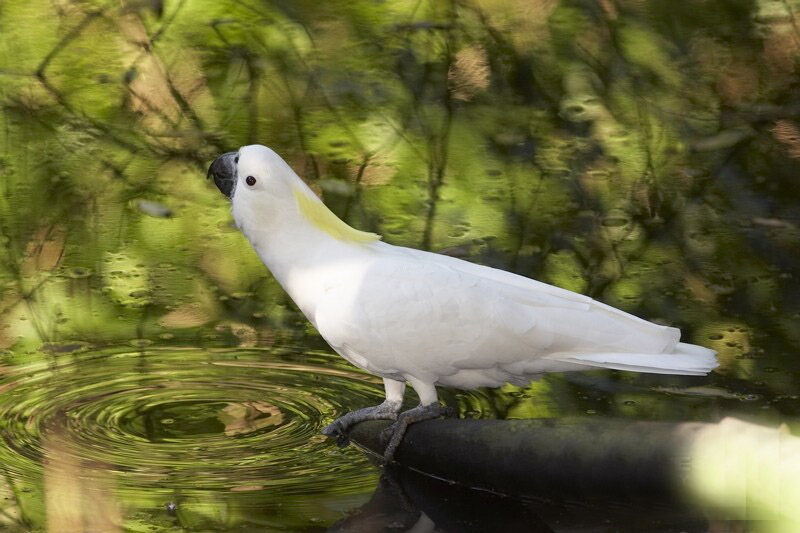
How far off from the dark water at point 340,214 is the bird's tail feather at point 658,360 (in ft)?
0.94

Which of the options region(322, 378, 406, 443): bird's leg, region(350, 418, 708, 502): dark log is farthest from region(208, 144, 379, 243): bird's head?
region(350, 418, 708, 502): dark log

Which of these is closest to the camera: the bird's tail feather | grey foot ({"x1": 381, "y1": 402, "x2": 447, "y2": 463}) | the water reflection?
the water reflection

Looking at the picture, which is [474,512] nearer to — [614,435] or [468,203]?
[614,435]

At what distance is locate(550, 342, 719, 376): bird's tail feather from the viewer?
2.47 meters

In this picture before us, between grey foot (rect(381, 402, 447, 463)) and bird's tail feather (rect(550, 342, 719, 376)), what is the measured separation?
0.29 m

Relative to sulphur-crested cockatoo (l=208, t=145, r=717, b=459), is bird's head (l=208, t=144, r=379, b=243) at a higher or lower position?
higher

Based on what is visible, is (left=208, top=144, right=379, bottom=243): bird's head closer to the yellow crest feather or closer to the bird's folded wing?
the yellow crest feather

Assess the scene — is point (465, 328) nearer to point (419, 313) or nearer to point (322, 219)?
point (419, 313)

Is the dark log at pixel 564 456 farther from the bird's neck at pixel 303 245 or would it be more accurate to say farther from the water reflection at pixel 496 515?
the bird's neck at pixel 303 245

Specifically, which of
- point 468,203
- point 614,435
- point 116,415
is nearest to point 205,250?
point 468,203

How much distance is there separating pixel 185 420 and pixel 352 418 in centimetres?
37

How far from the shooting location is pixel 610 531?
2.30 metres

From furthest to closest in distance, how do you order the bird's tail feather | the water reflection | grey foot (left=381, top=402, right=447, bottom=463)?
grey foot (left=381, top=402, right=447, bottom=463) < the bird's tail feather < the water reflection

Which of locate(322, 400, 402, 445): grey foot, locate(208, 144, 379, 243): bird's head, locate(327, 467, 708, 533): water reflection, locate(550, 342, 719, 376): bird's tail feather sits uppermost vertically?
locate(208, 144, 379, 243): bird's head
